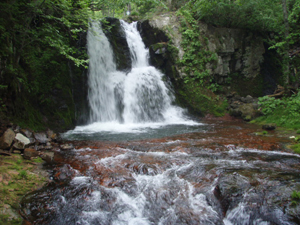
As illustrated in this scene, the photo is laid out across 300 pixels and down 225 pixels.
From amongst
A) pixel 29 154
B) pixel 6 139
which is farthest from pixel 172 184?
pixel 6 139

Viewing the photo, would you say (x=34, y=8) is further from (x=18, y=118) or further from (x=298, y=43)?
(x=298, y=43)

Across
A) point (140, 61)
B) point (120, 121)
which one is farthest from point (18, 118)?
point (140, 61)

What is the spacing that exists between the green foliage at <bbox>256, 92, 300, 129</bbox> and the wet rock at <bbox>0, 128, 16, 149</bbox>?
1058 cm

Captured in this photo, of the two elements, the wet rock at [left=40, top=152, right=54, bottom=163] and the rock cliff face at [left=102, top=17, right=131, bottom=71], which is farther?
the rock cliff face at [left=102, top=17, right=131, bottom=71]

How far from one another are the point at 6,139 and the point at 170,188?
4309 millimetres

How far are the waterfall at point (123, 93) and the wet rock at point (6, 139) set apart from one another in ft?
22.2

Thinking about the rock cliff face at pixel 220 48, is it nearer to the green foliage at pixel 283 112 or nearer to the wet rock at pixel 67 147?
the green foliage at pixel 283 112

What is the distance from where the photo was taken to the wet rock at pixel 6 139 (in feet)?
15.8

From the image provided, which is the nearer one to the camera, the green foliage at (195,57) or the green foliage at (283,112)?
the green foliage at (283,112)

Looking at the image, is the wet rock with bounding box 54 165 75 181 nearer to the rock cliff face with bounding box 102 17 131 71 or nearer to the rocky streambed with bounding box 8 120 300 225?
the rocky streambed with bounding box 8 120 300 225

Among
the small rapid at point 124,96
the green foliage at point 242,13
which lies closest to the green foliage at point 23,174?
the small rapid at point 124,96

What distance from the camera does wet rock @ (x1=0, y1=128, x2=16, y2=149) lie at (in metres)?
4.81

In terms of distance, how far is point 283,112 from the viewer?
33.1 ft

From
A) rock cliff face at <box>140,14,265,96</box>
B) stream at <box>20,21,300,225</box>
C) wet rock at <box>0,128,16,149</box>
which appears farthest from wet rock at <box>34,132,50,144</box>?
rock cliff face at <box>140,14,265,96</box>
